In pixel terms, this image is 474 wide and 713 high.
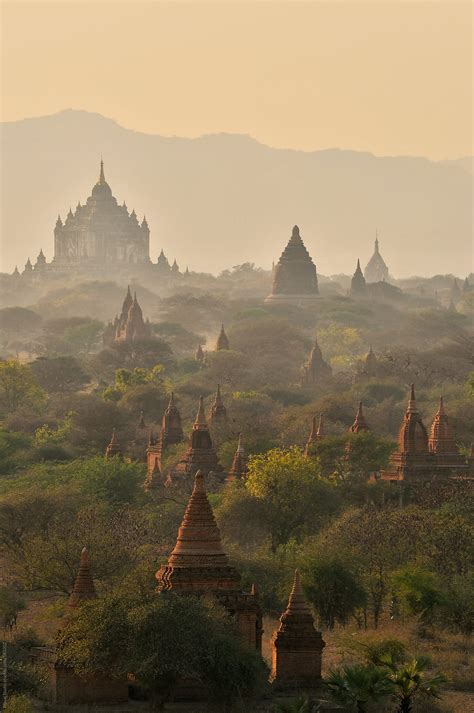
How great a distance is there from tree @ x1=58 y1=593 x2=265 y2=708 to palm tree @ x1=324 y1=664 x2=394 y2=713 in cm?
172

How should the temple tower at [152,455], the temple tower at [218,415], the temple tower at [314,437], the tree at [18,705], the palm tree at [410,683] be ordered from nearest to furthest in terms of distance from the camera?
1. the tree at [18,705]
2. the palm tree at [410,683]
3. the temple tower at [314,437]
4. the temple tower at [152,455]
5. the temple tower at [218,415]

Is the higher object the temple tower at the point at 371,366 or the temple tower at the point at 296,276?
the temple tower at the point at 296,276

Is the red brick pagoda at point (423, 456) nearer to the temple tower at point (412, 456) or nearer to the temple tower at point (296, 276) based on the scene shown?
the temple tower at point (412, 456)

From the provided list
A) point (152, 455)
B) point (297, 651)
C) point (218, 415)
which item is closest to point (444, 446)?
point (152, 455)

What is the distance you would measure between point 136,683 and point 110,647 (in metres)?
1.07

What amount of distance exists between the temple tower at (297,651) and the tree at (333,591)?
27.4 feet

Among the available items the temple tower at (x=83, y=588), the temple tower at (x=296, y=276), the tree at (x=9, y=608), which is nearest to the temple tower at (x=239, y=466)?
the tree at (x=9, y=608)

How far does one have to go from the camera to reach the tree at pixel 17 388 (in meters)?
112

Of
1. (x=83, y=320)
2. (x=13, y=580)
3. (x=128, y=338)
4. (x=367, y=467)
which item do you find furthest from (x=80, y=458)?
(x=83, y=320)

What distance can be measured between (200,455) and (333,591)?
72.4 feet

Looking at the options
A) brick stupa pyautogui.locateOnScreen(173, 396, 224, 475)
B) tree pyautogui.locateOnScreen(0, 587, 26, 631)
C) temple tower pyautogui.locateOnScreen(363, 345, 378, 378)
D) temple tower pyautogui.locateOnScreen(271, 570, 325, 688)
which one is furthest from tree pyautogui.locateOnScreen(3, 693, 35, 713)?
temple tower pyautogui.locateOnScreen(363, 345, 378, 378)

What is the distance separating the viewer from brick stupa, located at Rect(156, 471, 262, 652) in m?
47.2

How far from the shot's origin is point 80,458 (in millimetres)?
87375

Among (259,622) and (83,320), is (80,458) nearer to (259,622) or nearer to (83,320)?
(259,622)
